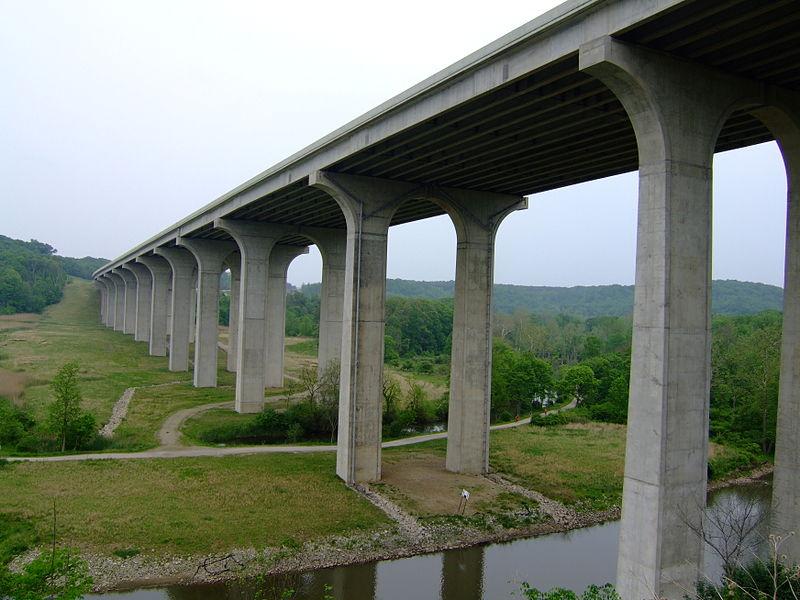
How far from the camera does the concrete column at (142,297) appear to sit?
7444 centimetres

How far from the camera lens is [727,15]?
37.0 ft

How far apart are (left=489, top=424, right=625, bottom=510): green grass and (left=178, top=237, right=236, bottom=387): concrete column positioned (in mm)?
23533

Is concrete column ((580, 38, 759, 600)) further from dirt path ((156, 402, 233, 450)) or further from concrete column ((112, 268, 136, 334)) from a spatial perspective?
concrete column ((112, 268, 136, 334))

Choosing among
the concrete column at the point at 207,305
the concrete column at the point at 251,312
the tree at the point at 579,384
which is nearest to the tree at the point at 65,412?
the concrete column at the point at 251,312

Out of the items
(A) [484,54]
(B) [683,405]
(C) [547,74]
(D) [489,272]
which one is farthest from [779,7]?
(D) [489,272]

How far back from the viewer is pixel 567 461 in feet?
94.7

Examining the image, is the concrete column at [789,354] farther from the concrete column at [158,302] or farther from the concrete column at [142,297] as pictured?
the concrete column at [142,297]

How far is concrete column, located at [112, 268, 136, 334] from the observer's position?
85.1 m

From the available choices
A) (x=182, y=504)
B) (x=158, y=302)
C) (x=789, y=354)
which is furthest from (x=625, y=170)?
(x=158, y=302)

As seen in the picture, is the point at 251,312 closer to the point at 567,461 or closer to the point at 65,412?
the point at 65,412

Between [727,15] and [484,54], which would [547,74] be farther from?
[727,15]

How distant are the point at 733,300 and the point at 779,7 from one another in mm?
141602

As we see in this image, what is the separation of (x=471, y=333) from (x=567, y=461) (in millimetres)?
8488

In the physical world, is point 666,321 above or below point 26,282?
below
